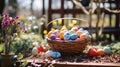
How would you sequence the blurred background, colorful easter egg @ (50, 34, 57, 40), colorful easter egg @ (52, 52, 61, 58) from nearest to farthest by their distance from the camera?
colorful easter egg @ (52, 52, 61, 58)
colorful easter egg @ (50, 34, 57, 40)
the blurred background

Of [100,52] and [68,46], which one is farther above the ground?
A: [68,46]

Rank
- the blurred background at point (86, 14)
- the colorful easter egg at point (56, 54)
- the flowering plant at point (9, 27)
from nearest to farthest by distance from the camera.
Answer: the flowering plant at point (9, 27) < the colorful easter egg at point (56, 54) < the blurred background at point (86, 14)

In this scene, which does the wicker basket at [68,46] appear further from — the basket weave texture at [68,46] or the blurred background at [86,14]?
the blurred background at [86,14]

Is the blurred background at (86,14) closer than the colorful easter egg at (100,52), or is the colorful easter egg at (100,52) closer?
the colorful easter egg at (100,52)

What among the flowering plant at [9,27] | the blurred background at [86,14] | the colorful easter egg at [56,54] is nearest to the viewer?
the flowering plant at [9,27]

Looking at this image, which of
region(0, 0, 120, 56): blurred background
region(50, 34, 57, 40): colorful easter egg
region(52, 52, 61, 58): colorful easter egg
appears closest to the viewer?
region(52, 52, 61, 58): colorful easter egg

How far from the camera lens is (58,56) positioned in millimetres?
5590

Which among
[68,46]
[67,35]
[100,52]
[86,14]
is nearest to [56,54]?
[68,46]

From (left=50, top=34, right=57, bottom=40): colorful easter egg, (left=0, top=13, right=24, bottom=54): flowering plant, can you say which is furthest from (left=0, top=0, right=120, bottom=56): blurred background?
(left=0, top=13, right=24, bottom=54): flowering plant

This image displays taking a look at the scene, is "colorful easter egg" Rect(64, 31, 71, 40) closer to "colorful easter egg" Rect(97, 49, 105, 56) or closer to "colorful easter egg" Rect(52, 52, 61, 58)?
"colorful easter egg" Rect(52, 52, 61, 58)

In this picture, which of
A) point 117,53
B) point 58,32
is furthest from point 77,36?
point 117,53

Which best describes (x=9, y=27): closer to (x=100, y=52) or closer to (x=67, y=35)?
(x=67, y=35)

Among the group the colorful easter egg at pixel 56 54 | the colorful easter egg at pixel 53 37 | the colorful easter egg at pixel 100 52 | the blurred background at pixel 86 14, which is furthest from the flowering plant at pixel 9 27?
the blurred background at pixel 86 14

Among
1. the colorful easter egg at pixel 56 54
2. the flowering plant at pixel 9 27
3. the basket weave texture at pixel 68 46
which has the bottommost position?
the colorful easter egg at pixel 56 54
